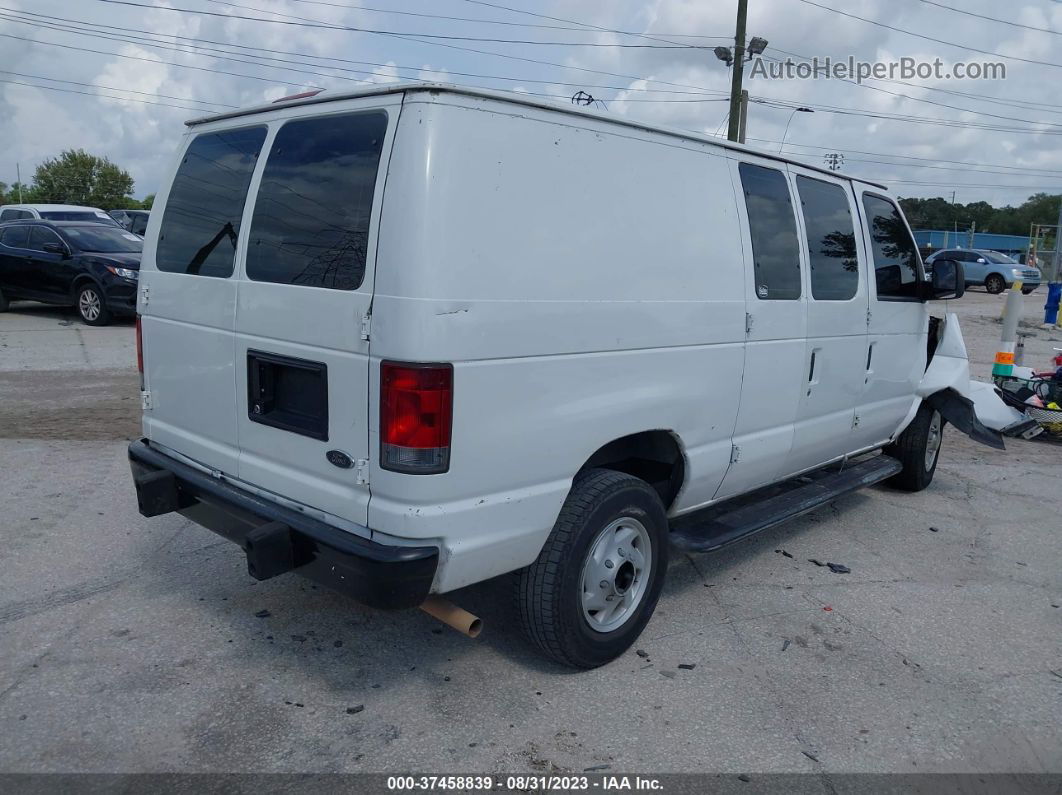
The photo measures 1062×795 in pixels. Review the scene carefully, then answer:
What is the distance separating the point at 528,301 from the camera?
10.3ft

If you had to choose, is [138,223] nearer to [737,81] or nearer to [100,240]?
[100,240]

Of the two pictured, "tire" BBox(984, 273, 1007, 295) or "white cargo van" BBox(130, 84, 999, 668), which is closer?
"white cargo van" BBox(130, 84, 999, 668)

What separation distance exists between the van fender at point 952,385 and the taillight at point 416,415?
4.45 m

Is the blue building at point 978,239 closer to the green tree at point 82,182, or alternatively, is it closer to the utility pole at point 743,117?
the utility pole at point 743,117

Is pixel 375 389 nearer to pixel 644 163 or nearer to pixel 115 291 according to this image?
pixel 644 163

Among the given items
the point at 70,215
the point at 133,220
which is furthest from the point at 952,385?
the point at 133,220

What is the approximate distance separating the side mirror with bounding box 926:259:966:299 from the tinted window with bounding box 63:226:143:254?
41.1ft

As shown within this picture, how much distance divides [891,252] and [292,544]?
428 centimetres

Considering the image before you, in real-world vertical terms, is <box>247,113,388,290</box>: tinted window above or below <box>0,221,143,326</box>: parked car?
above

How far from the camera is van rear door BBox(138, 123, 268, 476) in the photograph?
3.68 meters

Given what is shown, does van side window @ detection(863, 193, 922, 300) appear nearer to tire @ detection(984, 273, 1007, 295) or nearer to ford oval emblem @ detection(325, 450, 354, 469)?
ford oval emblem @ detection(325, 450, 354, 469)

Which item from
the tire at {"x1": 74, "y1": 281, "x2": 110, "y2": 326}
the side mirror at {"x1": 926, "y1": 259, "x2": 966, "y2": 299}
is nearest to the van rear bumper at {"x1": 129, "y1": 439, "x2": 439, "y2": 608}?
the side mirror at {"x1": 926, "y1": 259, "x2": 966, "y2": 299}

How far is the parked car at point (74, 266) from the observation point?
13.4m

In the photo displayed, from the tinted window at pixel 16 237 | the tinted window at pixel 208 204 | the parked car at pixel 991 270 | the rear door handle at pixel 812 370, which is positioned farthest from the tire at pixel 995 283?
the tinted window at pixel 208 204
